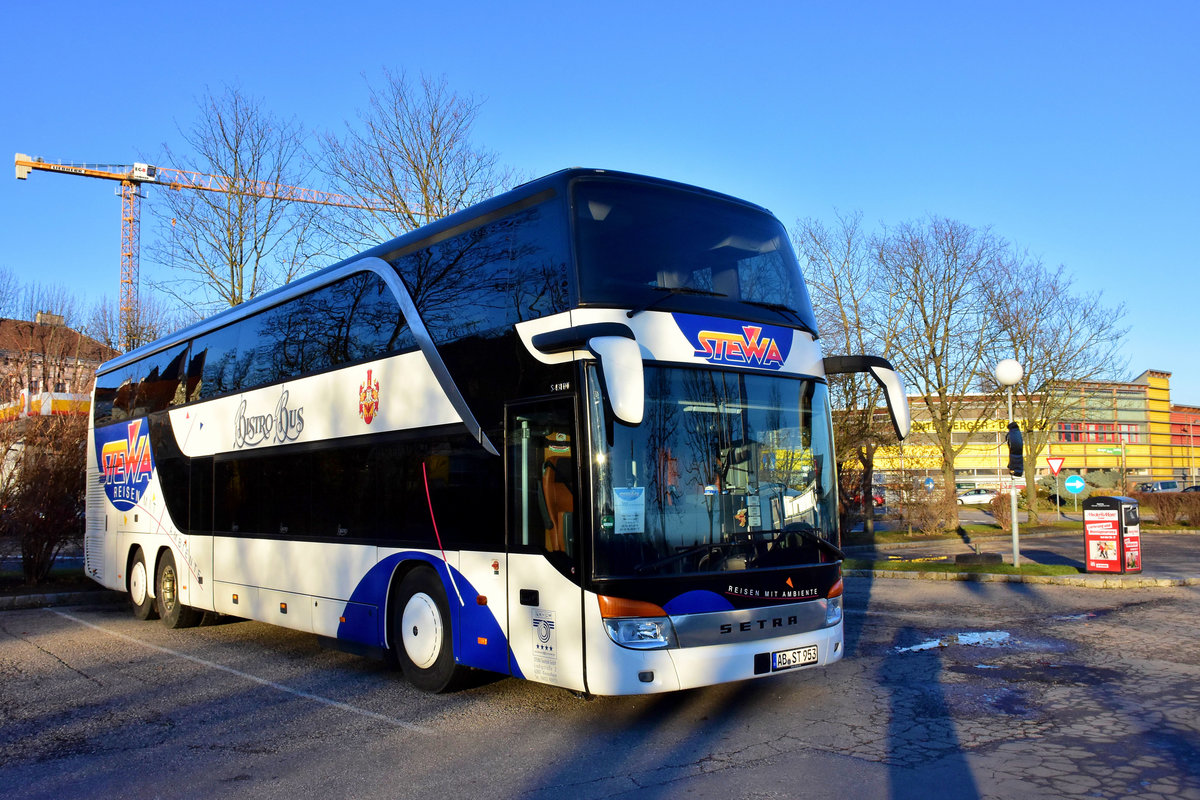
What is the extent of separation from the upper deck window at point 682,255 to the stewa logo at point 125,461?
31.9 ft

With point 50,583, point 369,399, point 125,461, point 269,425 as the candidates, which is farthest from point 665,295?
point 50,583

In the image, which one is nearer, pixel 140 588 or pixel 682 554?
pixel 682 554

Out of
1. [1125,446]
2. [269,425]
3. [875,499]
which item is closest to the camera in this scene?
[269,425]

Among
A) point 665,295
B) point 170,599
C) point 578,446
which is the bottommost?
point 170,599

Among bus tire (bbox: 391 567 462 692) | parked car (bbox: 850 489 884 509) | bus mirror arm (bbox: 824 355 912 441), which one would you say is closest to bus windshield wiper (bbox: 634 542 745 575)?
bus mirror arm (bbox: 824 355 912 441)

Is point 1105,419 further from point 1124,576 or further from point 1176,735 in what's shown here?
point 1176,735

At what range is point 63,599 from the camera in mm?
15883

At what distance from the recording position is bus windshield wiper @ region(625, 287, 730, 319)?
22.5 feet

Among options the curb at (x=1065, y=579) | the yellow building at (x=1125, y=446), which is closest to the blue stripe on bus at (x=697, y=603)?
the curb at (x=1065, y=579)

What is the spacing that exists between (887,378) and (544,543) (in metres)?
3.23

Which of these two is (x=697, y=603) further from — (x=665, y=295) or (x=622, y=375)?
(x=665, y=295)

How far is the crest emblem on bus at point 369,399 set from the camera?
357 inches

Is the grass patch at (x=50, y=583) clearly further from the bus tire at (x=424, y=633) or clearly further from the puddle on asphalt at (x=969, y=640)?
the puddle on asphalt at (x=969, y=640)

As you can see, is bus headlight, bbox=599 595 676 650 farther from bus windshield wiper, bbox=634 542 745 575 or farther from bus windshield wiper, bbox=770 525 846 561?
bus windshield wiper, bbox=770 525 846 561
